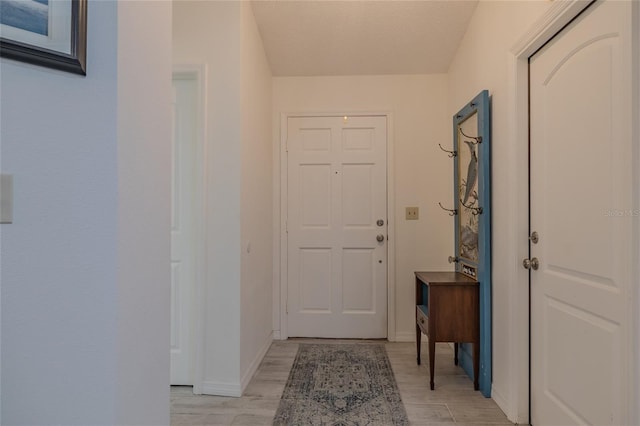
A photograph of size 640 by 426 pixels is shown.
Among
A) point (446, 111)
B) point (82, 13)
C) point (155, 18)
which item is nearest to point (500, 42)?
point (446, 111)

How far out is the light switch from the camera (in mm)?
786

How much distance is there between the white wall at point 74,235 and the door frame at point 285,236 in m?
2.34

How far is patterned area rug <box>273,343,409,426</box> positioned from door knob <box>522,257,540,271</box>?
1073 mm

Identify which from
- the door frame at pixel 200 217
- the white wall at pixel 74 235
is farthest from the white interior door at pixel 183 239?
the white wall at pixel 74 235

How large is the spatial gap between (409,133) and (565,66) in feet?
5.49

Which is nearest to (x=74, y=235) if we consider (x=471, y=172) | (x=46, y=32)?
(x=46, y=32)

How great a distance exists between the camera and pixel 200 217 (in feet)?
7.44

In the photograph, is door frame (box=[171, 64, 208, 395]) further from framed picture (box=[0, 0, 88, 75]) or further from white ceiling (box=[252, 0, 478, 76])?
framed picture (box=[0, 0, 88, 75])

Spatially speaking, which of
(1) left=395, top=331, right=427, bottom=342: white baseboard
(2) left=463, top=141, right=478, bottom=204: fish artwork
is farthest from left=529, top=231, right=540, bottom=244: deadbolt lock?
(1) left=395, top=331, right=427, bottom=342: white baseboard

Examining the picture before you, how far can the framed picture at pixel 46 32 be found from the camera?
0.78 metres

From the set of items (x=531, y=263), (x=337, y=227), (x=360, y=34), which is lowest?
(x=531, y=263)

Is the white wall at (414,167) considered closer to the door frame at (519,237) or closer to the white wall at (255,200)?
the white wall at (255,200)

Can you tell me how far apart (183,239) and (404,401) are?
5.73ft

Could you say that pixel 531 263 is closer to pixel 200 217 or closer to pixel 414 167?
pixel 414 167
